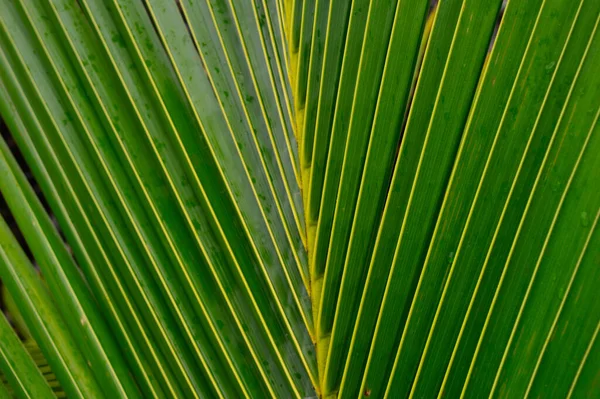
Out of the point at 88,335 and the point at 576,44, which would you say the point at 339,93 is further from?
the point at 88,335

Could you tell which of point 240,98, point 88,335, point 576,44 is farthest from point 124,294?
point 576,44

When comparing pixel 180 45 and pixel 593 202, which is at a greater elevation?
pixel 180 45

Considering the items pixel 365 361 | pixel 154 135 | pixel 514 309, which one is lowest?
pixel 365 361

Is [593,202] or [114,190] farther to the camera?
[114,190]

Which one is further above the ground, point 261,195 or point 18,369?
point 261,195

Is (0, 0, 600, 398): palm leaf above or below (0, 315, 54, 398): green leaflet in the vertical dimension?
above

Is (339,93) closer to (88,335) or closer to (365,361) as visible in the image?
(365,361)

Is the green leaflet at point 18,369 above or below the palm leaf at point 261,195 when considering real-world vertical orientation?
below

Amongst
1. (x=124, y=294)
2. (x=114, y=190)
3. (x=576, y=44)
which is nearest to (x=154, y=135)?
(x=114, y=190)
